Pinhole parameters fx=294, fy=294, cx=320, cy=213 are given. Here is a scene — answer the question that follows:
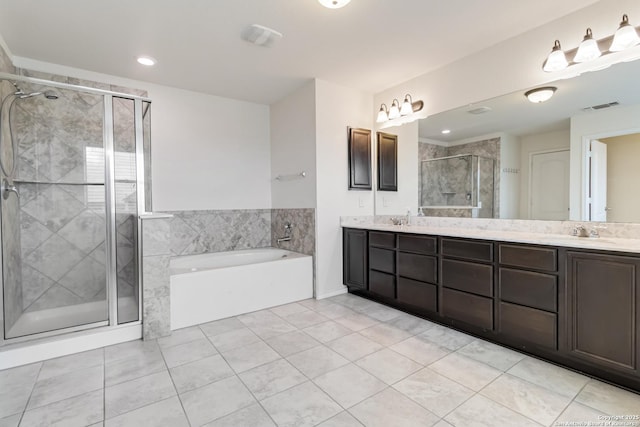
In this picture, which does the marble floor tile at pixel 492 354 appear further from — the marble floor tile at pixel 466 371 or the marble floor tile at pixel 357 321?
the marble floor tile at pixel 357 321

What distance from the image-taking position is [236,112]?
13.6ft

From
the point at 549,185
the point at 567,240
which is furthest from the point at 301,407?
the point at 549,185

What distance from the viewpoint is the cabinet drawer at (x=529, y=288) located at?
2.00 metres

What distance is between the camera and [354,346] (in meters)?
2.34

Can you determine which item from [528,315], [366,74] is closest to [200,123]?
[366,74]

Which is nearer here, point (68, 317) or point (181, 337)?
point (181, 337)

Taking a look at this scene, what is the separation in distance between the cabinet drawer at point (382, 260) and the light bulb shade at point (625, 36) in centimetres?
227

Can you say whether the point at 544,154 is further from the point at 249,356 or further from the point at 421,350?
the point at 249,356

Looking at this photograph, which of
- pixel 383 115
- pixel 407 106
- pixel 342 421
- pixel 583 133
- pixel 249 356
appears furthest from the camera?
pixel 383 115

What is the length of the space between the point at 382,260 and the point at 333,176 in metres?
1.16

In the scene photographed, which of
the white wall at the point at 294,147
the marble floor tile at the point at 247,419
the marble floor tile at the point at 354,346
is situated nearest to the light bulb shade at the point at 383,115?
the white wall at the point at 294,147

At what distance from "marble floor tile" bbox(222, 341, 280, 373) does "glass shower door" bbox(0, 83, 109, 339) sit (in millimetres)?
1295

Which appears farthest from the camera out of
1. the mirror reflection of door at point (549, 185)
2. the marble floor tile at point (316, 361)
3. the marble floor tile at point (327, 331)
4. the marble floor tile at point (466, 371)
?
the marble floor tile at point (327, 331)

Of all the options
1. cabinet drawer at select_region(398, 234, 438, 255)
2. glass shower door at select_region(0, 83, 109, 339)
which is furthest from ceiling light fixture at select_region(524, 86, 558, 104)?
glass shower door at select_region(0, 83, 109, 339)
